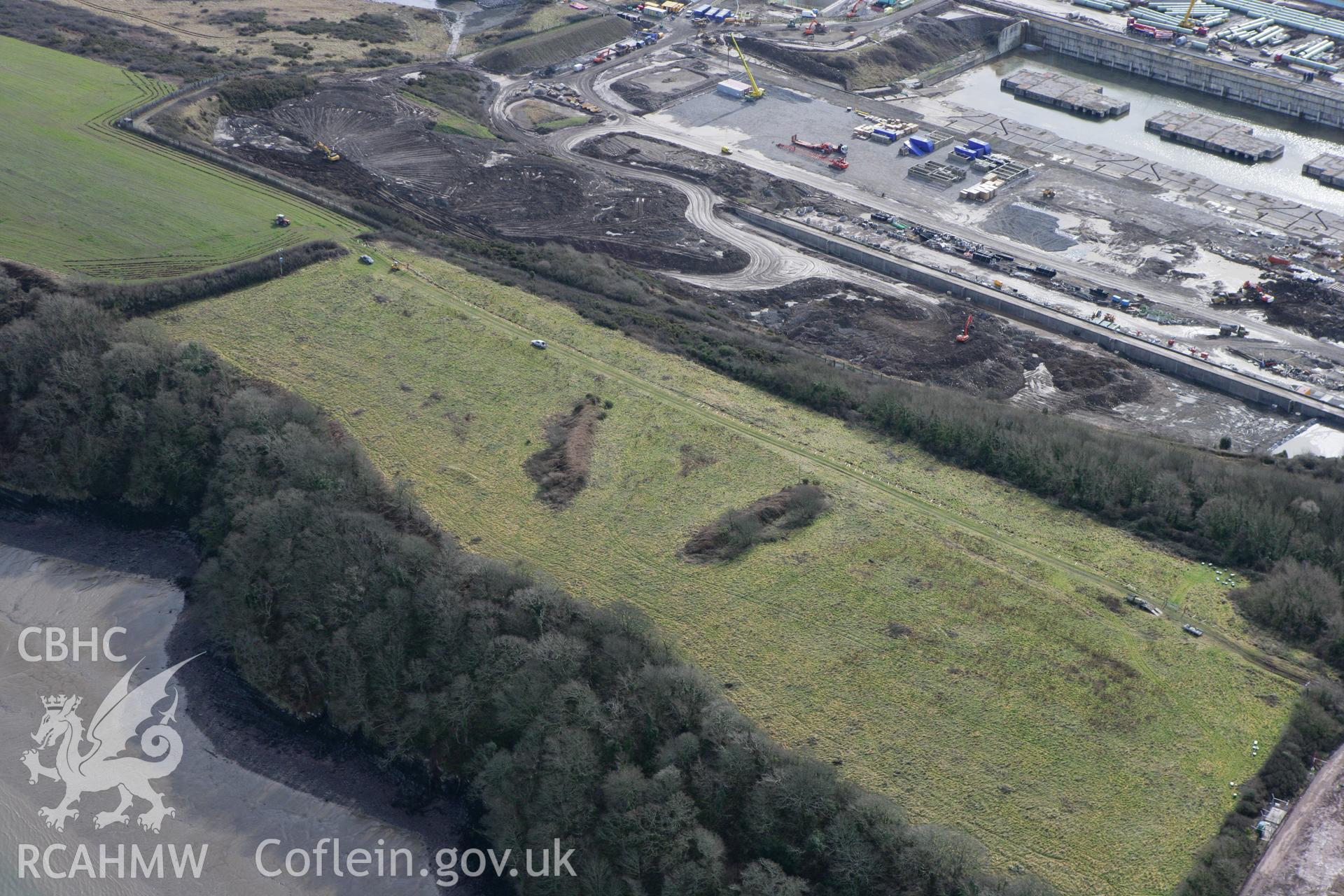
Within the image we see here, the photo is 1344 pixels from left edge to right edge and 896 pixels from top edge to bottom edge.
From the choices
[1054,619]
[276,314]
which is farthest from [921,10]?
[1054,619]

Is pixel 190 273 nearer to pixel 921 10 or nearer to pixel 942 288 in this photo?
pixel 942 288

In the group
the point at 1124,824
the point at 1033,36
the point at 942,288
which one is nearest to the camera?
the point at 1124,824

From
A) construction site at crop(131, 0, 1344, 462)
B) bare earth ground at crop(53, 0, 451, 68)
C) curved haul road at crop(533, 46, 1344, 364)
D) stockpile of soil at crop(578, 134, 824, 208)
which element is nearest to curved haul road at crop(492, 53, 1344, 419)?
curved haul road at crop(533, 46, 1344, 364)

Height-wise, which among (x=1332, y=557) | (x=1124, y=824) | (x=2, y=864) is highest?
(x=1332, y=557)

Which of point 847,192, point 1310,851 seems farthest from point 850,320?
point 1310,851

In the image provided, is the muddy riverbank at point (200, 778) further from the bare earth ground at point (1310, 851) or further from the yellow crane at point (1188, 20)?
the yellow crane at point (1188, 20)

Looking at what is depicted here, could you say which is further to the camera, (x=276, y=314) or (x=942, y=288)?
(x=942, y=288)

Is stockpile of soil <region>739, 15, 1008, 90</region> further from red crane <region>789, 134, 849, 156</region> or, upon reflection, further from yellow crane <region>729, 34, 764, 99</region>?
red crane <region>789, 134, 849, 156</region>

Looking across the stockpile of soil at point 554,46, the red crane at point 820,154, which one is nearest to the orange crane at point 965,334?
the red crane at point 820,154
